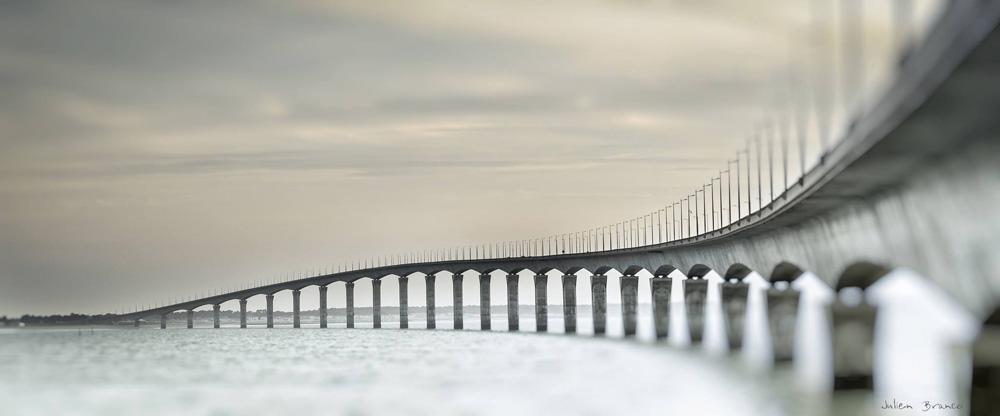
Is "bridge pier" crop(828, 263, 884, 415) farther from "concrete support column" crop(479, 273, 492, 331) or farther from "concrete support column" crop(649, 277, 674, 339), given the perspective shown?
"concrete support column" crop(479, 273, 492, 331)

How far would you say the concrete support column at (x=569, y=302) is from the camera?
145 meters

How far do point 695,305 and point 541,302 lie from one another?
5872 cm

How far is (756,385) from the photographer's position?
53.9 meters

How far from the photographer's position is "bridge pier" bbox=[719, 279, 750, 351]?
81562 millimetres

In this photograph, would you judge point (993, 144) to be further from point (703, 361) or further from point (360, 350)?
point (360, 350)

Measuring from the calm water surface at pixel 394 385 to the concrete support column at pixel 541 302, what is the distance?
61.1 meters

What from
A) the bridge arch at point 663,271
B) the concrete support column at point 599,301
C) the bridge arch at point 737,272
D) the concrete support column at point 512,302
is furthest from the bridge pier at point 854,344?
the concrete support column at point 512,302

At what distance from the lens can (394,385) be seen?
57.1 m

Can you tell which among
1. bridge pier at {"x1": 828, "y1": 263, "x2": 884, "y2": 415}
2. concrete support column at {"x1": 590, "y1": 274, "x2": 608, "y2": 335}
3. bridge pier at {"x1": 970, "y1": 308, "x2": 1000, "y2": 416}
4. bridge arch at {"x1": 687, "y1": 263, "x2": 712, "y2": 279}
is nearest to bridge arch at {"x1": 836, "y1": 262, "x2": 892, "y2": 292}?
bridge pier at {"x1": 828, "y1": 263, "x2": 884, "y2": 415}

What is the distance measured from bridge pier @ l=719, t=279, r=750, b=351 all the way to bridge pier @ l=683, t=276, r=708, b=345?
1468 centimetres

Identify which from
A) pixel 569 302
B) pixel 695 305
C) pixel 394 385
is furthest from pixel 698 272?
pixel 394 385

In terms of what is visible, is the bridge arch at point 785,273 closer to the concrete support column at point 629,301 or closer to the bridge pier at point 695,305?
the bridge pier at point 695,305

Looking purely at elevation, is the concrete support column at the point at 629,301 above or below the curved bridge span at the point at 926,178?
below

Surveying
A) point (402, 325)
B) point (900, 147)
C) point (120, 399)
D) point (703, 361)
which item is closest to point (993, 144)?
point (900, 147)
